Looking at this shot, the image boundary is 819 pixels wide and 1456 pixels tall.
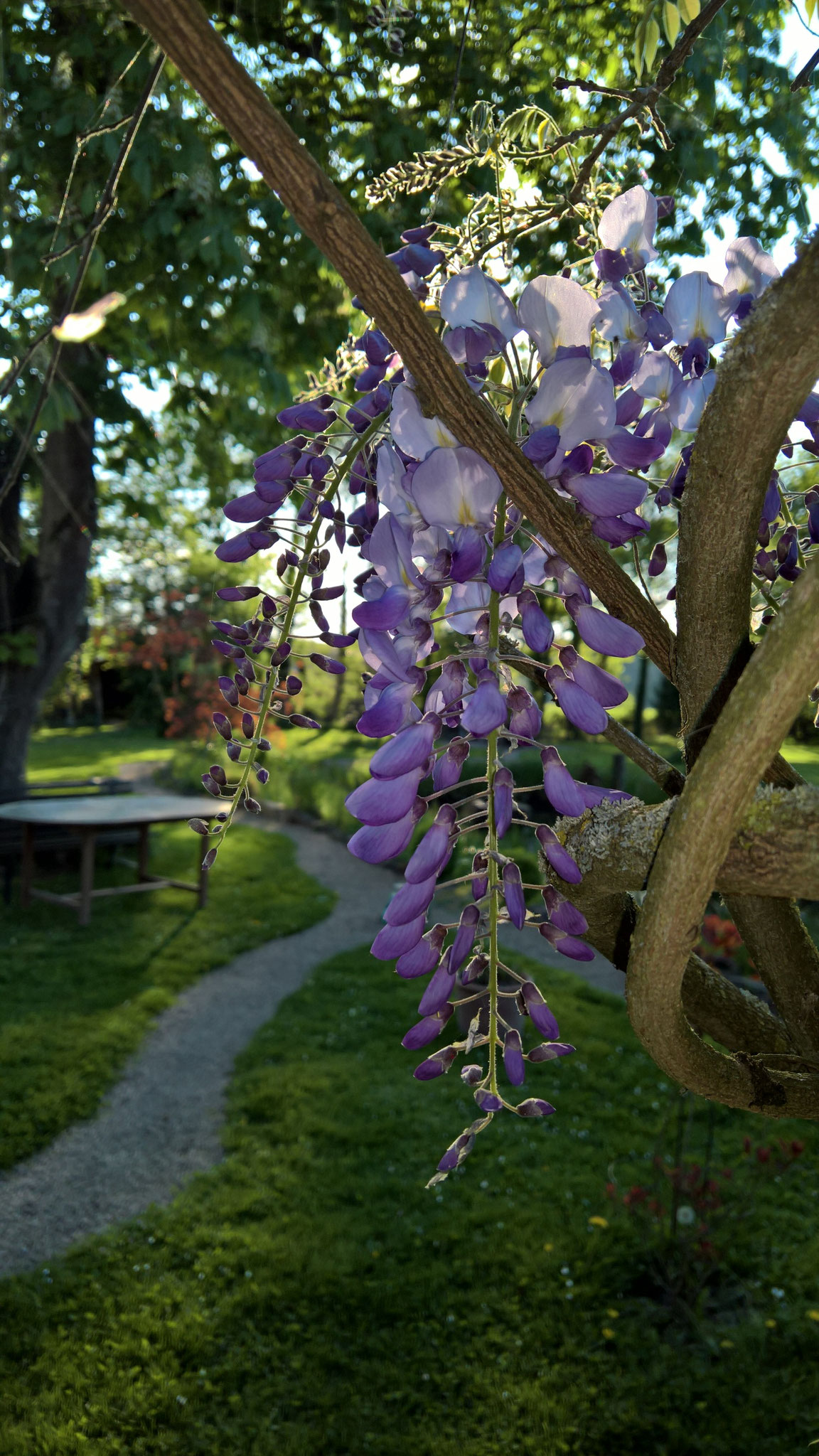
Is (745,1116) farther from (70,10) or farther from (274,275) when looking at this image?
(70,10)

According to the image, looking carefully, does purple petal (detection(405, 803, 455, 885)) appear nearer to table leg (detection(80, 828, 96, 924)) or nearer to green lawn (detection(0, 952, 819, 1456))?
green lawn (detection(0, 952, 819, 1456))

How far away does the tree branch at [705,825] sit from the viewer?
16.0 inches

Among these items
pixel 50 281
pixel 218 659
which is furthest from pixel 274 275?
pixel 218 659

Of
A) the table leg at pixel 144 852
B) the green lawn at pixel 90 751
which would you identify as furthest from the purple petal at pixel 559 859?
the green lawn at pixel 90 751

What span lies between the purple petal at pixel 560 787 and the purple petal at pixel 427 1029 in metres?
0.16

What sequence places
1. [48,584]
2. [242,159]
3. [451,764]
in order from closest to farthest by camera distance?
[451,764], [242,159], [48,584]

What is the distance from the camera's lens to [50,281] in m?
3.90

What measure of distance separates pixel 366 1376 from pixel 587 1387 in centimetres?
72

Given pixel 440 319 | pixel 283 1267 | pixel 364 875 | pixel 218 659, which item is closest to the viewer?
pixel 440 319

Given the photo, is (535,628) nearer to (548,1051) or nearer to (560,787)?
(560,787)

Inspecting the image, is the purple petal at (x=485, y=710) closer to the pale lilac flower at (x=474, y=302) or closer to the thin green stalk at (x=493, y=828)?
the thin green stalk at (x=493, y=828)

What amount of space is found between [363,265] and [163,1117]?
538 centimetres

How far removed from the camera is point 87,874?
26.1ft

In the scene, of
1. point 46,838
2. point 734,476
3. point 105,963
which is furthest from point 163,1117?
point 734,476
